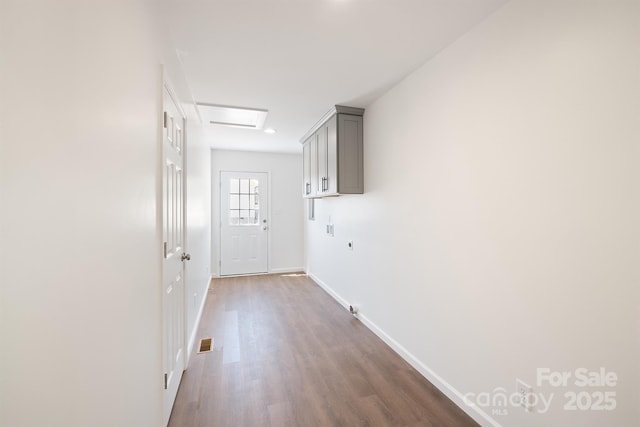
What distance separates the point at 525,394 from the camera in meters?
1.44

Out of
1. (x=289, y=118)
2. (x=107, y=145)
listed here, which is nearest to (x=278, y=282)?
(x=289, y=118)

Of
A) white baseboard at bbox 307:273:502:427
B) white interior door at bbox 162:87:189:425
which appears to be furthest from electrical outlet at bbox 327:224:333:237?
white interior door at bbox 162:87:189:425

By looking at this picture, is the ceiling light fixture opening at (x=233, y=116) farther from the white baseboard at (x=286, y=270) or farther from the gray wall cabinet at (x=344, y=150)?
the white baseboard at (x=286, y=270)

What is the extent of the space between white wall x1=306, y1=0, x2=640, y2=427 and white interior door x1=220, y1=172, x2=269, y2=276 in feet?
11.5

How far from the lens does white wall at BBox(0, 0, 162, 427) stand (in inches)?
20.4

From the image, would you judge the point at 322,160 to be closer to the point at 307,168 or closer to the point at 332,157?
the point at 332,157

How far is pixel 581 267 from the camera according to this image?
4.00 ft

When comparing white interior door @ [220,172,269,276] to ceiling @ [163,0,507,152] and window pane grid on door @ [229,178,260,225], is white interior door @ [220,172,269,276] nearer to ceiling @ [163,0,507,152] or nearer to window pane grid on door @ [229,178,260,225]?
window pane grid on door @ [229,178,260,225]

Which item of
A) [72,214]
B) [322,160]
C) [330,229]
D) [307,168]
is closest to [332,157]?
[322,160]

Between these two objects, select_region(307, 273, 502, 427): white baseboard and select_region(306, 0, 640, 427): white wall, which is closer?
select_region(306, 0, 640, 427): white wall

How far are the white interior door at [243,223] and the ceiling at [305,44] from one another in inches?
99.1

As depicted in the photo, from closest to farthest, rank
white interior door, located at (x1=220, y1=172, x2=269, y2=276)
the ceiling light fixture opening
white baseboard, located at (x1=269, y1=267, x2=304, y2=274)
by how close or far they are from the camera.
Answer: the ceiling light fixture opening < white interior door, located at (x1=220, y1=172, x2=269, y2=276) < white baseboard, located at (x1=269, y1=267, x2=304, y2=274)

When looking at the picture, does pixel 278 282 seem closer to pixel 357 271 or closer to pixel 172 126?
pixel 357 271

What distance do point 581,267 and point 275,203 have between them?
15.7 feet
